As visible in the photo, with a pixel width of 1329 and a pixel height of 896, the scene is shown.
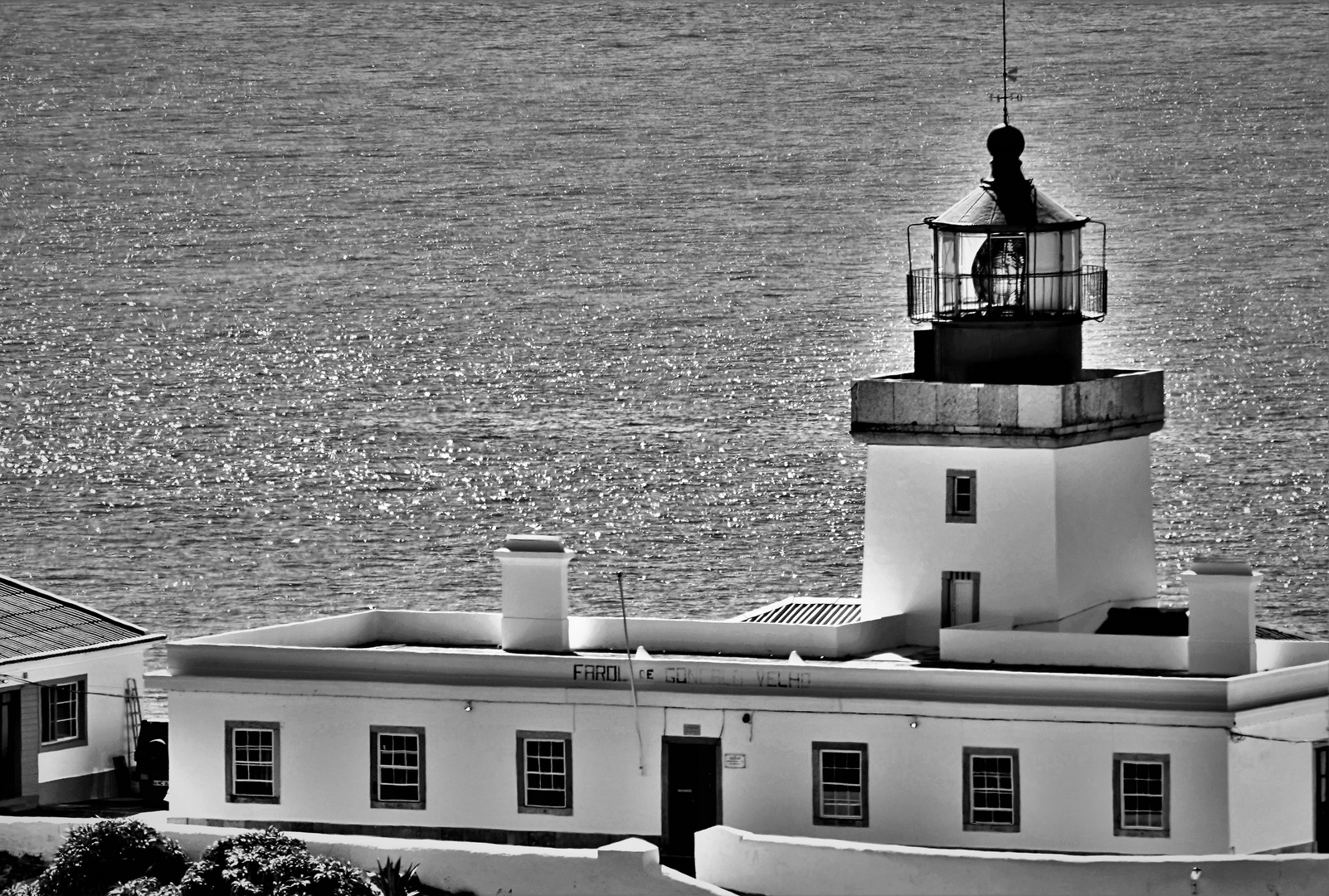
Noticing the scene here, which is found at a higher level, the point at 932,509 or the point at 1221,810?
the point at 932,509

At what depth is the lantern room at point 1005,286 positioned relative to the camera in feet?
123

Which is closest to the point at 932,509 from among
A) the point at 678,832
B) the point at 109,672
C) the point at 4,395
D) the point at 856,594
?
the point at 678,832

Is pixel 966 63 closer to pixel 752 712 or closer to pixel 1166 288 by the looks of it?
pixel 1166 288

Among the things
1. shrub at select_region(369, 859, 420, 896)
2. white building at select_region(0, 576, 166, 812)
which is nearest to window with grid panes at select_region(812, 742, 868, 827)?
shrub at select_region(369, 859, 420, 896)

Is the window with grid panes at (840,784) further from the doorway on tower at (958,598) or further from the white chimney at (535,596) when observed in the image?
the white chimney at (535,596)

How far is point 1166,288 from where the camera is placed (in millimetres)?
119562

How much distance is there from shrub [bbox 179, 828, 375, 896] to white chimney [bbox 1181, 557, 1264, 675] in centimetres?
996

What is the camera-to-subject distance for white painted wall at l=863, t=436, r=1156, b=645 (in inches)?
1410

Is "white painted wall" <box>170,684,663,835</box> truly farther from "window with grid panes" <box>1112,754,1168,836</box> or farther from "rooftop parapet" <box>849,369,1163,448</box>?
"rooftop parapet" <box>849,369,1163,448</box>

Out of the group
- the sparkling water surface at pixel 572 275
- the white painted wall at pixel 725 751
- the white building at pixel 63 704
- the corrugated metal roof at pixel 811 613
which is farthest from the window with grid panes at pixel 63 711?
the sparkling water surface at pixel 572 275

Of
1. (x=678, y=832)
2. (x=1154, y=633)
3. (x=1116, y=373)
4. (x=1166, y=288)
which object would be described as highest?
(x=1166, y=288)

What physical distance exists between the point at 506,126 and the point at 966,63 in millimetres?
26860

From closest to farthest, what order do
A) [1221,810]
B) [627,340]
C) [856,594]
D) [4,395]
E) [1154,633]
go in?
[1221,810], [1154,633], [856,594], [4,395], [627,340]

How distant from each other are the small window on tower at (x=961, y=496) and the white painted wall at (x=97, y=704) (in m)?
11.3
